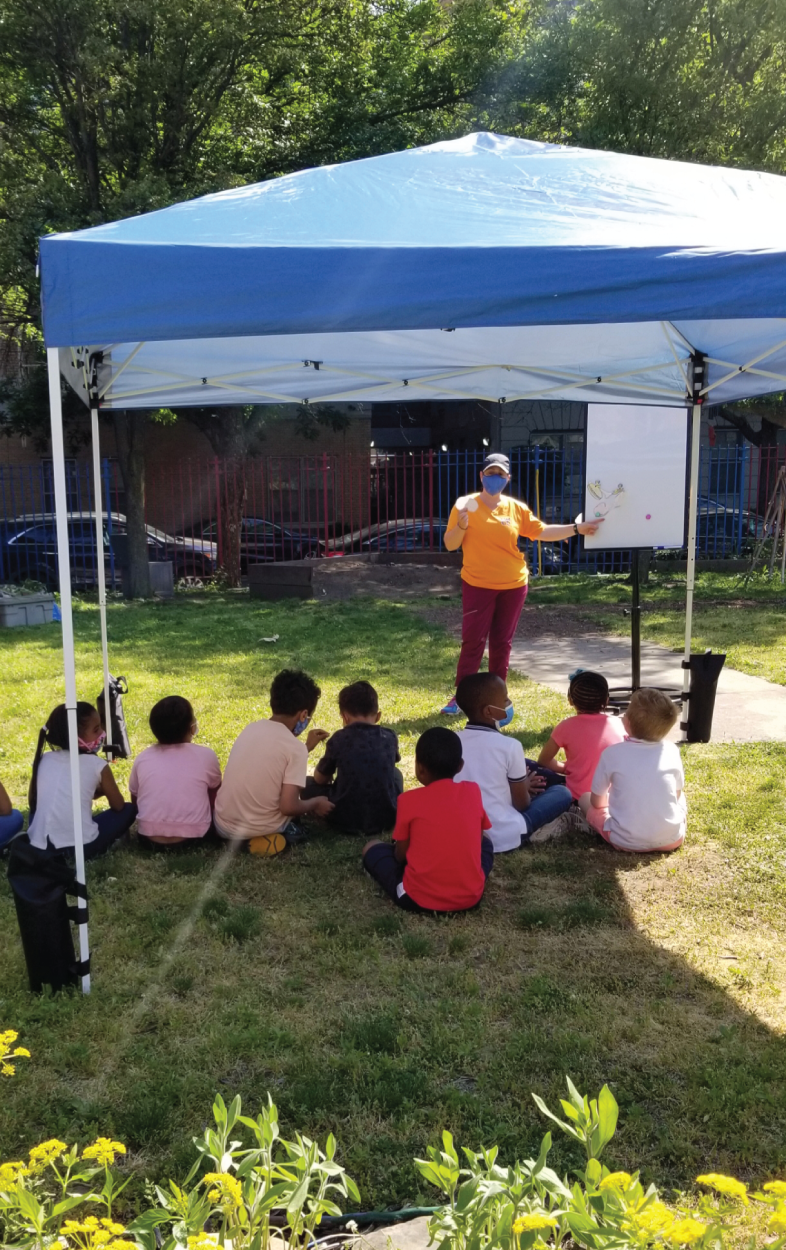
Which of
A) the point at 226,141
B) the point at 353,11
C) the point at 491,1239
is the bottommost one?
the point at 491,1239

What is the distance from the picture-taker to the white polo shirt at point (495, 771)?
4703 mm

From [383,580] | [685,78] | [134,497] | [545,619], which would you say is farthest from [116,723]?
[685,78]

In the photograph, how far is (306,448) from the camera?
2961 centimetres

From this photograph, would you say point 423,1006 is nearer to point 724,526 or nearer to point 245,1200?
point 245,1200

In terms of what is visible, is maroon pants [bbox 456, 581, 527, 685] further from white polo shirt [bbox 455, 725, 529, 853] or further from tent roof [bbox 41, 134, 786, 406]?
Answer: tent roof [bbox 41, 134, 786, 406]

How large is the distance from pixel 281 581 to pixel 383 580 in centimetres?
194

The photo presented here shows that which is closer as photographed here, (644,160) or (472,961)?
(472,961)


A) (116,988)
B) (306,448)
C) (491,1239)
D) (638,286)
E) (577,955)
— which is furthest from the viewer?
(306,448)

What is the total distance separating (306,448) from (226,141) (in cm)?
1247

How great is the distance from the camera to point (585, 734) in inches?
207

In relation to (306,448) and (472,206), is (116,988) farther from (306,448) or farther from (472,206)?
(306,448)

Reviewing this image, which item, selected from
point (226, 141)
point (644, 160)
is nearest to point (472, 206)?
point (644, 160)

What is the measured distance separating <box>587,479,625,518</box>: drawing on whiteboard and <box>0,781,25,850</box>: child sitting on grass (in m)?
3.99

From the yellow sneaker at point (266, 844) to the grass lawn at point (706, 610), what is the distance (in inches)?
211
